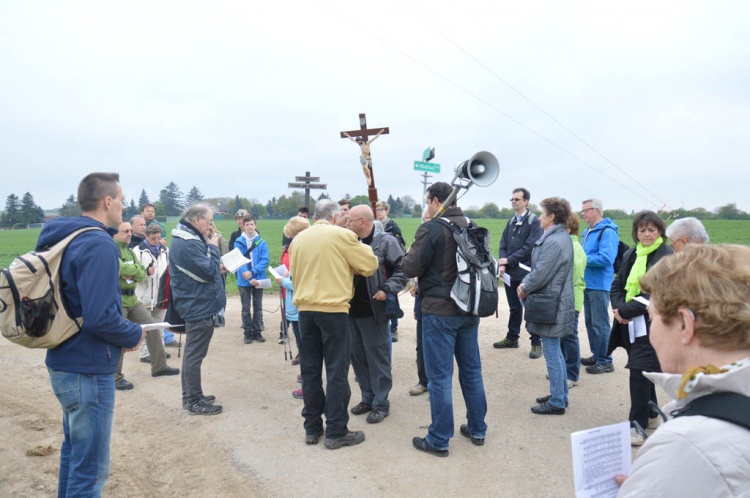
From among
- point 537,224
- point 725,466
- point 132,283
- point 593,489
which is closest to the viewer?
point 725,466

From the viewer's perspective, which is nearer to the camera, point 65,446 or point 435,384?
point 65,446

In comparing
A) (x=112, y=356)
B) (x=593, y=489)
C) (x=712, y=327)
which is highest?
(x=712, y=327)

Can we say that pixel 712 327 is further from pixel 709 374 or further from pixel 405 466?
pixel 405 466

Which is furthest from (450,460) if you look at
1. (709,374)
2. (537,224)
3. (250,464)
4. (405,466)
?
(537,224)

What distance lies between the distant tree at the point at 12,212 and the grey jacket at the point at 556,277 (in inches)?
3175

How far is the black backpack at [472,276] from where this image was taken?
13.0ft

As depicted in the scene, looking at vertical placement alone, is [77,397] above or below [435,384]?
above

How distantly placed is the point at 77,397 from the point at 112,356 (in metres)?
0.27

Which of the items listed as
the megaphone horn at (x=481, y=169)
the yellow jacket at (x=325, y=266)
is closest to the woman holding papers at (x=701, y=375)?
the yellow jacket at (x=325, y=266)

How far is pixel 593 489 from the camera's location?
1.69 metres

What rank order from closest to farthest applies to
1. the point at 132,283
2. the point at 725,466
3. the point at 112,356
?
the point at 725,466 → the point at 112,356 → the point at 132,283

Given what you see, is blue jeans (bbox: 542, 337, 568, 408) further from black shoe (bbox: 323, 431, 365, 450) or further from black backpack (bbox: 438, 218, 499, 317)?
black shoe (bbox: 323, 431, 365, 450)

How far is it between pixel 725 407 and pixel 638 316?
10.7 feet

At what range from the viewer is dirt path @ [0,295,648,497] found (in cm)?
361
